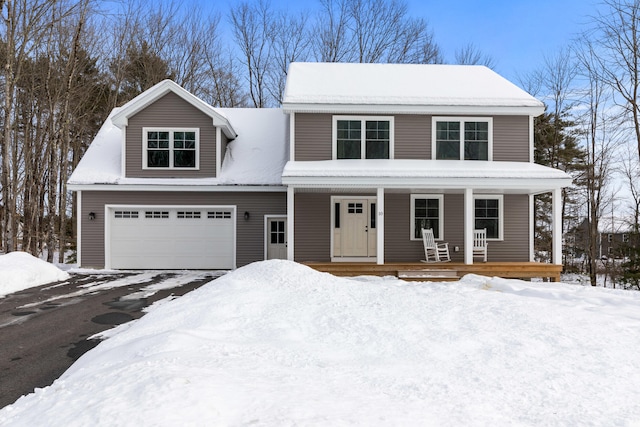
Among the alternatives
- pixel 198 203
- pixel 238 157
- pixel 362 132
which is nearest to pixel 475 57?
pixel 362 132

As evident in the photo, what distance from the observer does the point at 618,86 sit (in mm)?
15773

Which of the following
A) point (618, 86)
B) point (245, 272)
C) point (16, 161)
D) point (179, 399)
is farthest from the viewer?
point (16, 161)


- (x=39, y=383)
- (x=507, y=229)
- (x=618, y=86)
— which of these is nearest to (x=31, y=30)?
(x=39, y=383)

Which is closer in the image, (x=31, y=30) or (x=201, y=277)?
(x=201, y=277)

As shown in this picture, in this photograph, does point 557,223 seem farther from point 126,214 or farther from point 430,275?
point 126,214

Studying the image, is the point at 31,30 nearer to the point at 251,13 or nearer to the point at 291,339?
the point at 251,13

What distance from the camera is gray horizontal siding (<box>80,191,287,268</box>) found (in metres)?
12.8

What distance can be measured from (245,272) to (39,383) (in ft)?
13.6

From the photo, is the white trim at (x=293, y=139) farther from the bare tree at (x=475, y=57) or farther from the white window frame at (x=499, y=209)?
the bare tree at (x=475, y=57)

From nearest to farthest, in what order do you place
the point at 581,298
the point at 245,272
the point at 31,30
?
1. the point at 581,298
2. the point at 245,272
3. the point at 31,30

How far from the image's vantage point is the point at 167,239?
13000 mm

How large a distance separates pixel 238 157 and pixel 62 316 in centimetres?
824

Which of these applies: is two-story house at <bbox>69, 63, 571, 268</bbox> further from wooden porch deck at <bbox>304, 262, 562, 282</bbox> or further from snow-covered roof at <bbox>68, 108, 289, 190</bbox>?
wooden porch deck at <bbox>304, 262, 562, 282</bbox>

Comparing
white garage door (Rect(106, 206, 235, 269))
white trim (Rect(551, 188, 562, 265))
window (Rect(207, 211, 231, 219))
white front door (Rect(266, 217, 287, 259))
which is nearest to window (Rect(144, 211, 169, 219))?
white garage door (Rect(106, 206, 235, 269))
